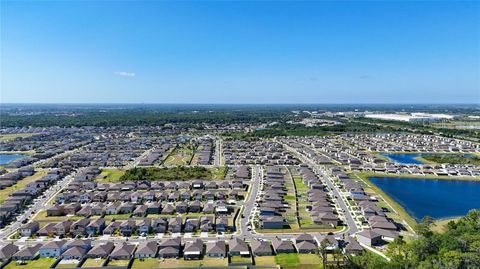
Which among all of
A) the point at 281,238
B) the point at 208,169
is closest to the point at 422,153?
the point at 208,169

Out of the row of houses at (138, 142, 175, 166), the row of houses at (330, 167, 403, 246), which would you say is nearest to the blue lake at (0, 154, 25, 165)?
the row of houses at (138, 142, 175, 166)

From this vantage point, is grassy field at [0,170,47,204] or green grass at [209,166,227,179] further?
green grass at [209,166,227,179]

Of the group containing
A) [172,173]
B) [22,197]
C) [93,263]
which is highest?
[172,173]

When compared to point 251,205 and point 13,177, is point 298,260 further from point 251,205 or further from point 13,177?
point 13,177

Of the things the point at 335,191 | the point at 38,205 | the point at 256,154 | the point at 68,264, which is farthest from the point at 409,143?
the point at 68,264

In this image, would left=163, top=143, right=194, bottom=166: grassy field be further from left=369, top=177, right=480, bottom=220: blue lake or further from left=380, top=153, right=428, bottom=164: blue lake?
left=380, top=153, right=428, bottom=164: blue lake
